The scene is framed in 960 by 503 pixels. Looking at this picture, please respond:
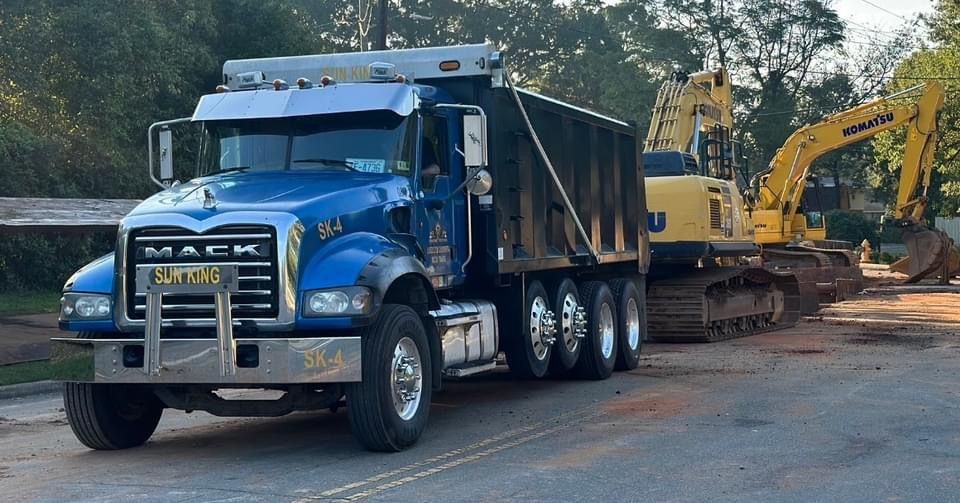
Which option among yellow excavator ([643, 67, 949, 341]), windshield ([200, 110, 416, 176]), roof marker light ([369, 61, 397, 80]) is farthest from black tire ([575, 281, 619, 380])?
yellow excavator ([643, 67, 949, 341])

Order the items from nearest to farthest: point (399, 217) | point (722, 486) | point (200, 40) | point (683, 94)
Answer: point (722, 486) → point (399, 217) → point (683, 94) → point (200, 40)

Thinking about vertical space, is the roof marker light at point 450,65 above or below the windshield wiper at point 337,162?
above

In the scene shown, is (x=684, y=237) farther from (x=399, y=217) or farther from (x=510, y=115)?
(x=399, y=217)

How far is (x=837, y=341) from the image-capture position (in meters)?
20.0

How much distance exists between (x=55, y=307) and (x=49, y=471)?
1680 centimetres

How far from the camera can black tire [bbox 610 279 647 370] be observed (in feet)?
51.5

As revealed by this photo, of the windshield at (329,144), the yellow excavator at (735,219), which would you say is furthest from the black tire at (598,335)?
the yellow excavator at (735,219)

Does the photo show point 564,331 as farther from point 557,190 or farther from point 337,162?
point 337,162

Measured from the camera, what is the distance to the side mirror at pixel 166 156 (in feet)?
38.5

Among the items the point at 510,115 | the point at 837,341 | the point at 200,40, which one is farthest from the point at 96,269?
the point at 200,40

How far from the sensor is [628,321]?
1602 cm

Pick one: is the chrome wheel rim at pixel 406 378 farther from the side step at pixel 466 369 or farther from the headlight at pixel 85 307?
the headlight at pixel 85 307

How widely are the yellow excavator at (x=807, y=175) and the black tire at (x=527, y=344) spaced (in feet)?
61.9

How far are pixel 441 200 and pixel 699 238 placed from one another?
942cm
